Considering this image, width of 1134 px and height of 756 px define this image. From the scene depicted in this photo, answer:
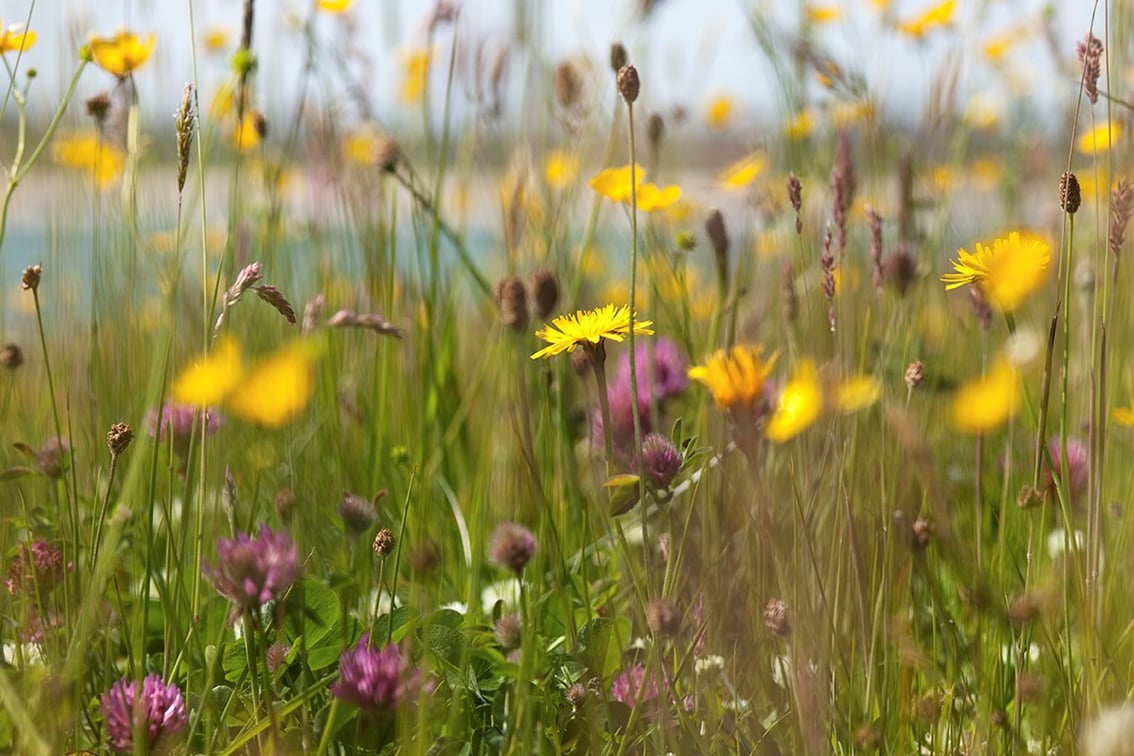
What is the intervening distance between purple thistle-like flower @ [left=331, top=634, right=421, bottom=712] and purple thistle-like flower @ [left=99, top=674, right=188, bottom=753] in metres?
0.10

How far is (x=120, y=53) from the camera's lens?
1049 mm

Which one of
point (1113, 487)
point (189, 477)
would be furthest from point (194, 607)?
point (1113, 487)

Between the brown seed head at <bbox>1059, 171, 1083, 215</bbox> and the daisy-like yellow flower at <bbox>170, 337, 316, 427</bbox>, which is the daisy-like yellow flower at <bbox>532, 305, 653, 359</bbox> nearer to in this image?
the daisy-like yellow flower at <bbox>170, 337, 316, 427</bbox>

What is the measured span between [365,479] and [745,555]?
519mm

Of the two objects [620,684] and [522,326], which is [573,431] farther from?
[522,326]

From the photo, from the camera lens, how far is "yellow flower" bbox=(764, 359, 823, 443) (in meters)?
0.69

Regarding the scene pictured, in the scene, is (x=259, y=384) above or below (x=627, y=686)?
above

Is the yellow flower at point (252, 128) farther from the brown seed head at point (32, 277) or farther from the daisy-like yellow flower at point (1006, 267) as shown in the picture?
the daisy-like yellow flower at point (1006, 267)

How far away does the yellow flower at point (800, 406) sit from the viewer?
0.69 meters

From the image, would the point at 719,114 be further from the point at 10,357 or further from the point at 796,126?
the point at 10,357

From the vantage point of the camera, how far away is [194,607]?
738mm

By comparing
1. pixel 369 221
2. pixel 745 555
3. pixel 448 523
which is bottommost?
pixel 448 523

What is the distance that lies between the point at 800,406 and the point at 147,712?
431 millimetres

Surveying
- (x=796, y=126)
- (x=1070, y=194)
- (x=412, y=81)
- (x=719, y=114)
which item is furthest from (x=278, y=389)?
(x=719, y=114)
